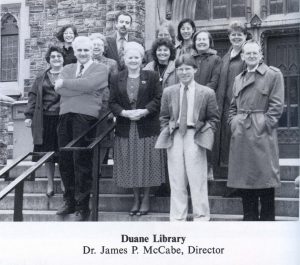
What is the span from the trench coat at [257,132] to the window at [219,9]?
469cm

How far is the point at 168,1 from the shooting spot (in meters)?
10.1

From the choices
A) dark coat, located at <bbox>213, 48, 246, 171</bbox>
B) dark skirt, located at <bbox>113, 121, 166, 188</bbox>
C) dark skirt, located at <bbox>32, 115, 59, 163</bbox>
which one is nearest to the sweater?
dark skirt, located at <bbox>113, 121, 166, 188</bbox>

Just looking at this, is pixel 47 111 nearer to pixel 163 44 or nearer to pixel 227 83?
pixel 163 44

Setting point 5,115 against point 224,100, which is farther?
point 5,115

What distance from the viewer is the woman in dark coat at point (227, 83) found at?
6031 millimetres

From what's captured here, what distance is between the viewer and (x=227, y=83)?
6172 mm

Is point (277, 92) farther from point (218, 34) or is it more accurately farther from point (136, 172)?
point (218, 34)

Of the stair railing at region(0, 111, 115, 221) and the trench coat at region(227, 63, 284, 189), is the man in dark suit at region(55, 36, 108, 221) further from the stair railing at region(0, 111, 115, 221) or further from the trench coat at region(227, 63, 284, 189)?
the trench coat at region(227, 63, 284, 189)

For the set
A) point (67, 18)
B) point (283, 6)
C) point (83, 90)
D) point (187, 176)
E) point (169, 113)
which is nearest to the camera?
point (187, 176)

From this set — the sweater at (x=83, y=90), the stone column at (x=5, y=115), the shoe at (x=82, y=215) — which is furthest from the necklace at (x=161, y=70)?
the stone column at (x=5, y=115)

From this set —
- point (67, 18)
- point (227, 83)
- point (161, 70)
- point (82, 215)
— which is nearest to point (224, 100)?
point (227, 83)

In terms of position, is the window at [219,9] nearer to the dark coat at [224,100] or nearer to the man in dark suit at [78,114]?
the dark coat at [224,100]

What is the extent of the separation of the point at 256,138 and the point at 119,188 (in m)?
2.03

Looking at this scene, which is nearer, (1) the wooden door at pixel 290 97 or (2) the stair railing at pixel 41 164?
(2) the stair railing at pixel 41 164
